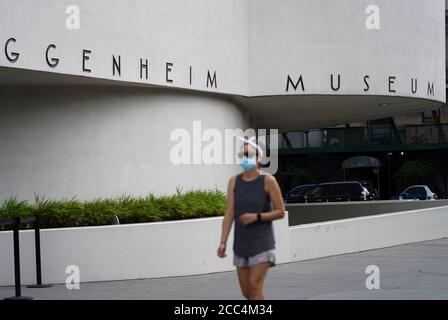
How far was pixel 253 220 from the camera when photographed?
27.7 ft

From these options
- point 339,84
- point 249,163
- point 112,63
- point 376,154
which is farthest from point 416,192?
point 249,163

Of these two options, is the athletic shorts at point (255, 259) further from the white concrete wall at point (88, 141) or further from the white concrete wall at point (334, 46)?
the white concrete wall at point (334, 46)

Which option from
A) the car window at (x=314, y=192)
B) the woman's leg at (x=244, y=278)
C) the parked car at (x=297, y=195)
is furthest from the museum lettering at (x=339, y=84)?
the parked car at (x=297, y=195)

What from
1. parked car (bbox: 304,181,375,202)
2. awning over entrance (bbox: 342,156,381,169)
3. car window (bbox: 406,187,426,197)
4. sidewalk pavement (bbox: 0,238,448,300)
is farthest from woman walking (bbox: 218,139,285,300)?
awning over entrance (bbox: 342,156,381,169)

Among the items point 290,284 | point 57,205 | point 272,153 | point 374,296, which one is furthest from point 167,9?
point 272,153

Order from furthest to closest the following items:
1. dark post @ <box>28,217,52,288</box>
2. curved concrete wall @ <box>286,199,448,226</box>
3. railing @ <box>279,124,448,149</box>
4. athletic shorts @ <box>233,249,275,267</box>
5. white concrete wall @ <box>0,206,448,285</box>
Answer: railing @ <box>279,124,448,149</box>
curved concrete wall @ <box>286,199,448,226</box>
white concrete wall @ <box>0,206,448,285</box>
dark post @ <box>28,217,52,288</box>
athletic shorts @ <box>233,249,275,267</box>

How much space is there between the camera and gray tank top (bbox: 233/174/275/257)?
8.48 metres

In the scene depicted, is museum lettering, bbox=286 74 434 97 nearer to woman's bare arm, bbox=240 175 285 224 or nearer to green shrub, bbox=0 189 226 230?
green shrub, bbox=0 189 226 230

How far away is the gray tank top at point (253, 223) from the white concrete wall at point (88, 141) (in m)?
8.37

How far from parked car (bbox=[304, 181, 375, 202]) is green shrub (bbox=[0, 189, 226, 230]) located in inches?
1032

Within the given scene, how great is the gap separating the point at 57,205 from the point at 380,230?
Result: 8.40m

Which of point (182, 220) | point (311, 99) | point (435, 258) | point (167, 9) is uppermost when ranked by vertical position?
point (167, 9)

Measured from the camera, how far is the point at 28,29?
14.4 meters
